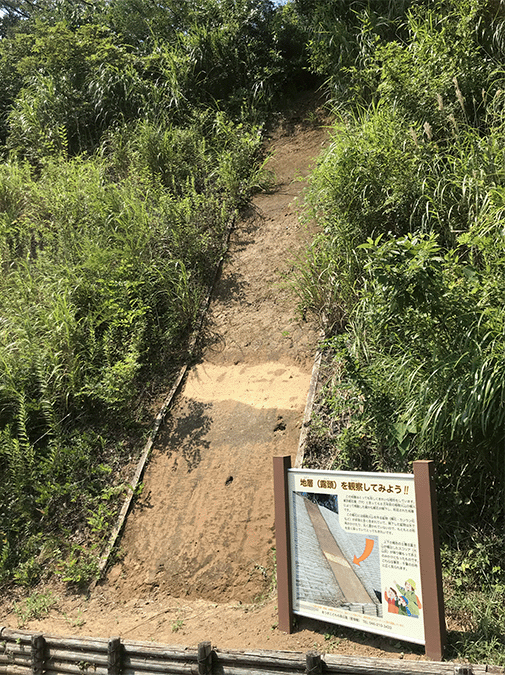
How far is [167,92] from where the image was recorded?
1075cm

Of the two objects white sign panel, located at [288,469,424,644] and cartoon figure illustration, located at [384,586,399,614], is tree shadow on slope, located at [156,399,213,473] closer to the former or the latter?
white sign panel, located at [288,469,424,644]

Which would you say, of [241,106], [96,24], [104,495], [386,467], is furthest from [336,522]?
[96,24]

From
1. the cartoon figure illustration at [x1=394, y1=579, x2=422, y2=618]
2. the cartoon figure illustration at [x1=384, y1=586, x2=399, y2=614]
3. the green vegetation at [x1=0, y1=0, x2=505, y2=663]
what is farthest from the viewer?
the green vegetation at [x1=0, y1=0, x2=505, y2=663]

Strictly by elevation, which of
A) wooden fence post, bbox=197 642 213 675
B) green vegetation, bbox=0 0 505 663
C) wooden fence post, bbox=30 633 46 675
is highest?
green vegetation, bbox=0 0 505 663

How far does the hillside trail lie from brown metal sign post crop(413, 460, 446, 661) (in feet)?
0.74

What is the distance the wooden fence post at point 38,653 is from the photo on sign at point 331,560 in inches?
77.2

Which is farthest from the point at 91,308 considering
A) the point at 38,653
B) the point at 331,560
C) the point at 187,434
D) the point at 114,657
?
the point at 331,560

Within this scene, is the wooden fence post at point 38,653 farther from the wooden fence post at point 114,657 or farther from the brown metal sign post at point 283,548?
the brown metal sign post at point 283,548

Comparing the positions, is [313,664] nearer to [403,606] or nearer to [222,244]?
[403,606]

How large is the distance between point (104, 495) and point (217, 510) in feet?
4.07

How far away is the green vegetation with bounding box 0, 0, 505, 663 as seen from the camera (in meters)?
3.94

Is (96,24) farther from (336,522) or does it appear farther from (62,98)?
(336,522)

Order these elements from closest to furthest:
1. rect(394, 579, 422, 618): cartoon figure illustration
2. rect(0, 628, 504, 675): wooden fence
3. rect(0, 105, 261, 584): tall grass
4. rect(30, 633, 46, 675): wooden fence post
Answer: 1. rect(0, 628, 504, 675): wooden fence
2. rect(394, 579, 422, 618): cartoon figure illustration
3. rect(30, 633, 46, 675): wooden fence post
4. rect(0, 105, 261, 584): tall grass

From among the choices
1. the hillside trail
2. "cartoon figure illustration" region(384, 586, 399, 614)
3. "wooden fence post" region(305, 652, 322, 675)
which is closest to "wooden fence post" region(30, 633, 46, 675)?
the hillside trail
